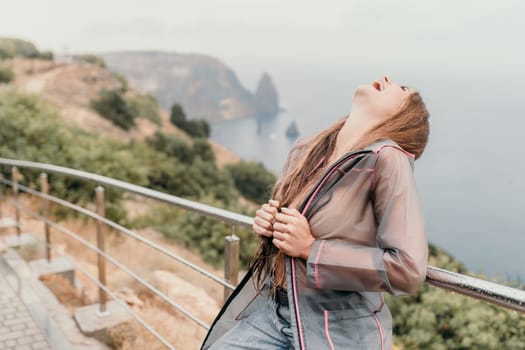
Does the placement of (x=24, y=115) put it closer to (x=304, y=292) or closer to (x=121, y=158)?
(x=121, y=158)

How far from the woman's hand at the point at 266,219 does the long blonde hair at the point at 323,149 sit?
0.12ft

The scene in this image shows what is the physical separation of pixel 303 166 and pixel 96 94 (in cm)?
5604

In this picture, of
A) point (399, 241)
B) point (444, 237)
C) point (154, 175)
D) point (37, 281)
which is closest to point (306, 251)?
point (399, 241)

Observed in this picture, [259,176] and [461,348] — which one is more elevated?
[461,348]

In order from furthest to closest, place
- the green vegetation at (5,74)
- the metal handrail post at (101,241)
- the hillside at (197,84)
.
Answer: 1. the hillside at (197,84)
2. the green vegetation at (5,74)
3. the metal handrail post at (101,241)

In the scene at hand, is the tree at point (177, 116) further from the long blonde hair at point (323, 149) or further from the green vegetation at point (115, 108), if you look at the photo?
the long blonde hair at point (323, 149)

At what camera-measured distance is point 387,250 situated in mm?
1104

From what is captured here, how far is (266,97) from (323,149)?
642 feet

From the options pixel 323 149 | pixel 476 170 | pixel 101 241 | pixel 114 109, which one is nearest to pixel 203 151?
pixel 114 109

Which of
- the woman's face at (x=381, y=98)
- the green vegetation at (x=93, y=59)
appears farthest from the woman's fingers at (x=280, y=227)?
the green vegetation at (x=93, y=59)

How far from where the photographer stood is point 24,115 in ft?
33.1

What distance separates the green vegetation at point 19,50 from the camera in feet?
193

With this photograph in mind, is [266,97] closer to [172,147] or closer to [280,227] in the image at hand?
[172,147]

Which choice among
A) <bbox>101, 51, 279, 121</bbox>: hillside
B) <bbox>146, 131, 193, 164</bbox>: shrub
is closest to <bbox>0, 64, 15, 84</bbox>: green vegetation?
<bbox>146, 131, 193, 164</bbox>: shrub
